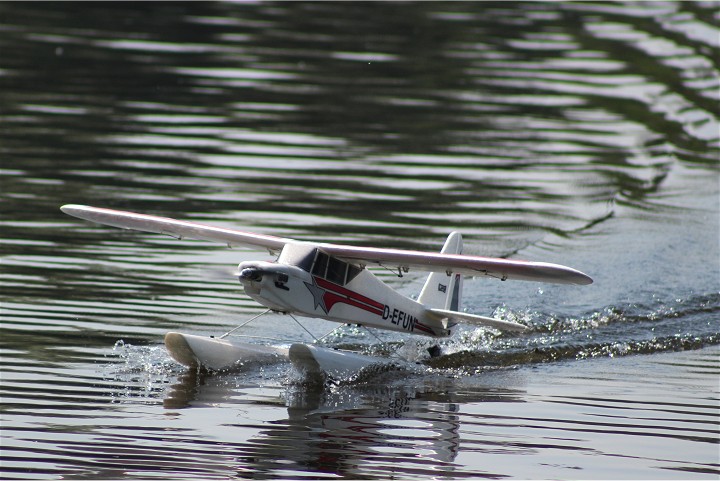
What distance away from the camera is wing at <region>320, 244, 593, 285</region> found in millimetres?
14500

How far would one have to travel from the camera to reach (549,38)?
50.9m

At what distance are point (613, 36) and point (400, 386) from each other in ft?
126

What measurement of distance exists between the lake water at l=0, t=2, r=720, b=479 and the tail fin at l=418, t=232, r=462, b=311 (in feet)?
2.13

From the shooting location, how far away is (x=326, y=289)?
51.0 ft

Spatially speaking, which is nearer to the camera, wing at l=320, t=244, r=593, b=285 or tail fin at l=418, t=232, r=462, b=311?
wing at l=320, t=244, r=593, b=285

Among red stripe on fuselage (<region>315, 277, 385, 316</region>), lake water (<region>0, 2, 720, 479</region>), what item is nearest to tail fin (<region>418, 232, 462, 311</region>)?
lake water (<region>0, 2, 720, 479</region>)

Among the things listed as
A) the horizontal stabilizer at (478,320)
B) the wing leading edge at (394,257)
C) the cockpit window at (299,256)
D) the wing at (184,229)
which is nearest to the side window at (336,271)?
the wing leading edge at (394,257)

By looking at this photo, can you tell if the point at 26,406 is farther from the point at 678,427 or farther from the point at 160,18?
the point at 160,18

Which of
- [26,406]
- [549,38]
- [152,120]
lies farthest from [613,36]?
[26,406]

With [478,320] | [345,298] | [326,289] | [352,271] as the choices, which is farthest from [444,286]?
[326,289]

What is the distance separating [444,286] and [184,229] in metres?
3.83

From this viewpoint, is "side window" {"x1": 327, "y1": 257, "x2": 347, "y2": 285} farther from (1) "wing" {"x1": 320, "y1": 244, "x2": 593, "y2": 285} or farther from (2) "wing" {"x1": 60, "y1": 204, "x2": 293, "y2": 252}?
(2) "wing" {"x1": 60, "y1": 204, "x2": 293, "y2": 252}

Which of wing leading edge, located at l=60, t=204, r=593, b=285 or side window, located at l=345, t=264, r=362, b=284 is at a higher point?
wing leading edge, located at l=60, t=204, r=593, b=285

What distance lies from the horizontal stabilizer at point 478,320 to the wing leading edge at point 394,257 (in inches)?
42.9
